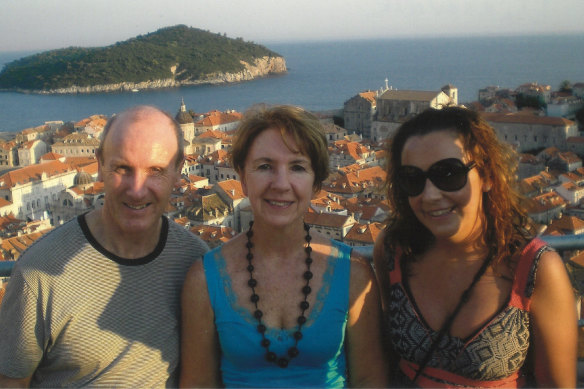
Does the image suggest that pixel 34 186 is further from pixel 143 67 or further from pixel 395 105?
pixel 143 67

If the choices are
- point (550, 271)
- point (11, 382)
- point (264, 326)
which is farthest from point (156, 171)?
point (550, 271)

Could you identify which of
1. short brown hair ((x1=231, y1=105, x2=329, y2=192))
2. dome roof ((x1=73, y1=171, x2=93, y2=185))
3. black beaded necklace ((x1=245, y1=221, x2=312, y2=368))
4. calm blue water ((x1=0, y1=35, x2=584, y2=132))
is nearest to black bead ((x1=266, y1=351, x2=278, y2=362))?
black beaded necklace ((x1=245, y1=221, x2=312, y2=368))

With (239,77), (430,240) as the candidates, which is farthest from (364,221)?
(239,77)

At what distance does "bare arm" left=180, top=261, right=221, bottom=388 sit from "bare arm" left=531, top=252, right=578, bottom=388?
1.78 ft

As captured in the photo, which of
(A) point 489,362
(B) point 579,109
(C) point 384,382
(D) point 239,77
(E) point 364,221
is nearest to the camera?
(A) point 489,362

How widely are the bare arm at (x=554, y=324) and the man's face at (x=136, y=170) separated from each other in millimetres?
666

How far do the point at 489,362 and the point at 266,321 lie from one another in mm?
372

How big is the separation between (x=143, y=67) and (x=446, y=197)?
5646 centimetres

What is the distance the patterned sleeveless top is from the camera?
3.57 ft

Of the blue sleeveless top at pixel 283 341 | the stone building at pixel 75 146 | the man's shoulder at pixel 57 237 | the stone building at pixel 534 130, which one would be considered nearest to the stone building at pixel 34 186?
the stone building at pixel 75 146

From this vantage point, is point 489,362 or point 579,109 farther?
point 579,109

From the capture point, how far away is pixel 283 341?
1.13m

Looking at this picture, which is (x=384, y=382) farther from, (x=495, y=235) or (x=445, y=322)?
(x=495, y=235)

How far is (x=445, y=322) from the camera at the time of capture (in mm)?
1127
